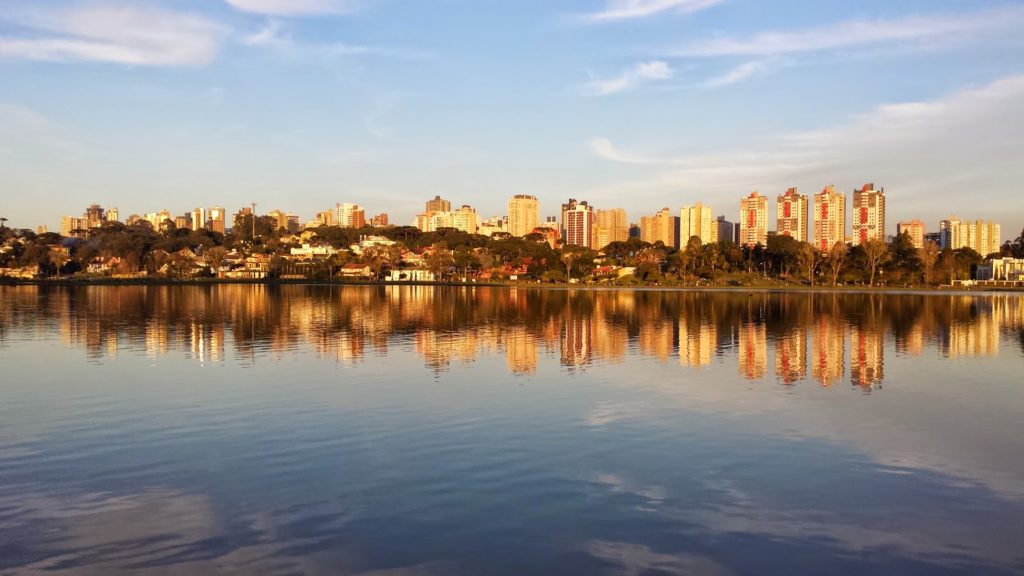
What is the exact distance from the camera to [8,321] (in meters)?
46.0

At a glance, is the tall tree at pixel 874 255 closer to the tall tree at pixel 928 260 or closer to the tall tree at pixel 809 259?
the tall tree at pixel 928 260

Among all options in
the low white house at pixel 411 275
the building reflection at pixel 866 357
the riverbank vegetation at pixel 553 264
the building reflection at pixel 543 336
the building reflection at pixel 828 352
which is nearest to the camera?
the building reflection at pixel 866 357

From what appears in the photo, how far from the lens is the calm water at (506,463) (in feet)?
31.4

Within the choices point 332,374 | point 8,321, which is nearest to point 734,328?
point 332,374

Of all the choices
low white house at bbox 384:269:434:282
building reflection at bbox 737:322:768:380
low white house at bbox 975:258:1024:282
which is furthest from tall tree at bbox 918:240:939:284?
building reflection at bbox 737:322:768:380

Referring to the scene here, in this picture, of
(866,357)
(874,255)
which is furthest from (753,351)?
(874,255)

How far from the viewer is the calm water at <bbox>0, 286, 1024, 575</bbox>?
9.56m

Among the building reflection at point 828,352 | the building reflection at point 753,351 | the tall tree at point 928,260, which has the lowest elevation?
the building reflection at point 828,352

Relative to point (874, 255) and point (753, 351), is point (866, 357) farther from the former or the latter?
point (874, 255)

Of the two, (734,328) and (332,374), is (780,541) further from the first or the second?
(734,328)

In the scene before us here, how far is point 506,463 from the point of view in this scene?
1360cm

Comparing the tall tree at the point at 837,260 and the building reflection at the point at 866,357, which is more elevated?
the tall tree at the point at 837,260

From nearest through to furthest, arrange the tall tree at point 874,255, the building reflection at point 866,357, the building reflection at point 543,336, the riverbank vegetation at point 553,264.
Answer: the building reflection at point 866,357 < the building reflection at point 543,336 < the tall tree at point 874,255 < the riverbank vegetation at point 553,264

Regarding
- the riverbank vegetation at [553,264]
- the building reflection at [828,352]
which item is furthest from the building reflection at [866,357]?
the riverbank vegetation at [553,264]
